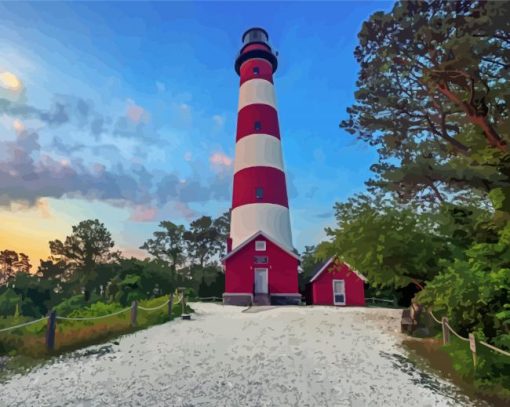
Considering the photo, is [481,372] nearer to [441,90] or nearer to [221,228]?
[441,90]

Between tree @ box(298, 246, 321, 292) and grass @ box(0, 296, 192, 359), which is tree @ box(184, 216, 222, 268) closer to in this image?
tree @ box(298, 246, 321, 292)

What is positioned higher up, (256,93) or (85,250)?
(256,93)

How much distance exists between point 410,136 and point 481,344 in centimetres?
697

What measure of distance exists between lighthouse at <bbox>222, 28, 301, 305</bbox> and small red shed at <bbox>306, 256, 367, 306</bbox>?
170 cm

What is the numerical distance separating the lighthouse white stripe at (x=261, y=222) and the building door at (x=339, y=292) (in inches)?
149

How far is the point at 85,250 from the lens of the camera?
4634cm

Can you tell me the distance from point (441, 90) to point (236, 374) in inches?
338

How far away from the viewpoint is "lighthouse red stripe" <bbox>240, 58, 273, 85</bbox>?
27547 mm

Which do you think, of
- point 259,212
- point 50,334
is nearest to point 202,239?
point 259,212

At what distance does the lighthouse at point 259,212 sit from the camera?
23.1 meters

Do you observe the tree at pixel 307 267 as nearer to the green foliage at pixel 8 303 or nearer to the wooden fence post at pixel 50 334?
the wooden fence post at pixel 50 334

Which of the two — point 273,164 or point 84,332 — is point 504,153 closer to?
point 84,332

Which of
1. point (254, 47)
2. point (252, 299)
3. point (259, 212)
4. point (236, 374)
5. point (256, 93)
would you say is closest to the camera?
point (236, 374)

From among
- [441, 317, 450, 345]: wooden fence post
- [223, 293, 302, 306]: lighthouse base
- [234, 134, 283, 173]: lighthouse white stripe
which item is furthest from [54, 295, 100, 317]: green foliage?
[441, 317, 450, 345]: wooden fence post
